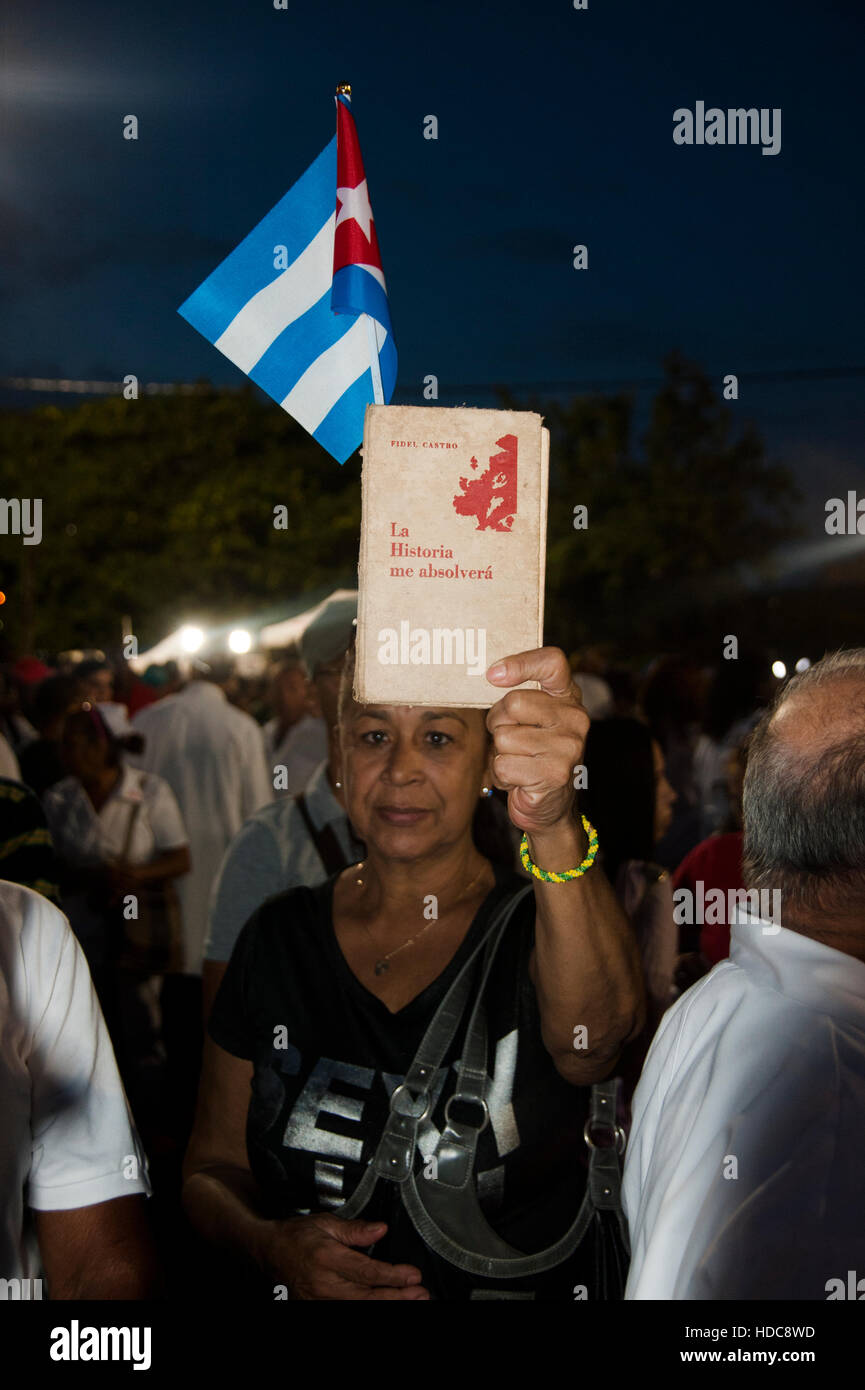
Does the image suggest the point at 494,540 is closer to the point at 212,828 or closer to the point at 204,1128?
the point at 204,1128

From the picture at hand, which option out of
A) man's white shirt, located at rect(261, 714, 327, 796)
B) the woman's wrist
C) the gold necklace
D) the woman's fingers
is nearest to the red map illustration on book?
the woman's fingers

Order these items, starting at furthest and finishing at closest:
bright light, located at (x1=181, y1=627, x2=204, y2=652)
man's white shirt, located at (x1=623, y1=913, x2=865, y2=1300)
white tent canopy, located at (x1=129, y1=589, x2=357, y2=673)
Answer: bright light, located at (x1=181, y1=627, x2=204, y2=652) → white tent canopy, located at (x1=129, y1=589, x2=357, y2=673) → man's white shirt, located at (x1=623, y1=913, x2=865, y2=1300)

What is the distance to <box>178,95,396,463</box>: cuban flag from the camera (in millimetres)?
2238

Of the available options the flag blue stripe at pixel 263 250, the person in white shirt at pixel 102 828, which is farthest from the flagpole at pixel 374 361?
the person in white shirt at pixel 102 828

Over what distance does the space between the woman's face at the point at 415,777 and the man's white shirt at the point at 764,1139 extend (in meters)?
0.89

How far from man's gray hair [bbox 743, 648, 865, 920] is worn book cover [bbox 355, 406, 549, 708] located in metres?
0.44

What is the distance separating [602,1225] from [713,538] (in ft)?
110

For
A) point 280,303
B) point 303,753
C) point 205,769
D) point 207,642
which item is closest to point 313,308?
point 280,303

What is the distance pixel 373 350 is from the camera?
2.30 metres

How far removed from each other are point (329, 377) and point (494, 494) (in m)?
0.64

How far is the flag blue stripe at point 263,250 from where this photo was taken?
2.27 m

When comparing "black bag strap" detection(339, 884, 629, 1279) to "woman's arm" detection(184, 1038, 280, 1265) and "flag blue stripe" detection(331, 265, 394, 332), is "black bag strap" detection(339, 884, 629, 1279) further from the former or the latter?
"flag blue stripe" detection(331, 265, 394, 332)
